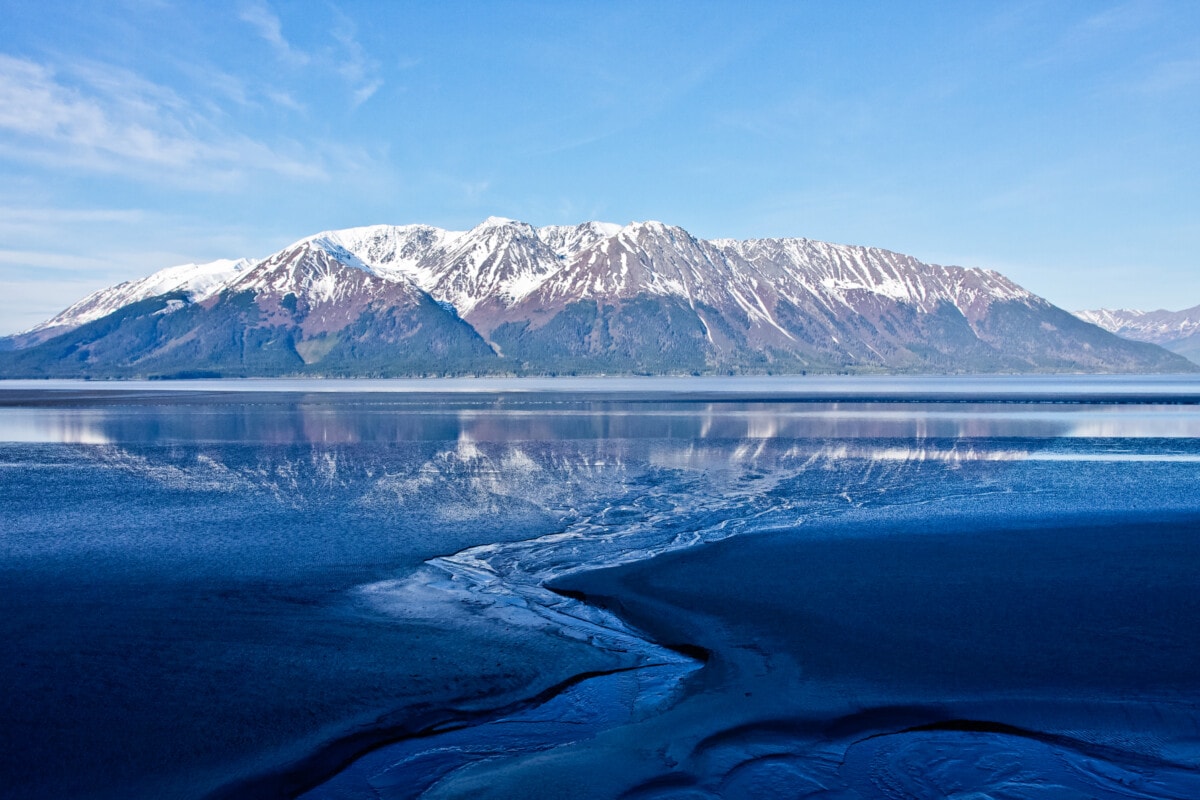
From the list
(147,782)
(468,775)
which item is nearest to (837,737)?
(468,775)

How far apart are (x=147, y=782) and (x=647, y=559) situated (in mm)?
13227

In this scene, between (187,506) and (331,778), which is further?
(187,506)

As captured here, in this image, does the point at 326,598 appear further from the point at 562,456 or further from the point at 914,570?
the point at 562,456

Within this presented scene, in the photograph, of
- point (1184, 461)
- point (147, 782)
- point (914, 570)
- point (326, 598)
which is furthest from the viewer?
point (1184, 461)

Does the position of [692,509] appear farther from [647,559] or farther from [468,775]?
[468,775]

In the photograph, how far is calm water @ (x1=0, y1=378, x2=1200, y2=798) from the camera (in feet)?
41.2

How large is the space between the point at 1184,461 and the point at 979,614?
32.2 meters

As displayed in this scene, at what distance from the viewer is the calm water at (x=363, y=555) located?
41.2 feet

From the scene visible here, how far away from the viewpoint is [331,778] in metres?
11.2

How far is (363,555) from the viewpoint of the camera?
75.7 feet

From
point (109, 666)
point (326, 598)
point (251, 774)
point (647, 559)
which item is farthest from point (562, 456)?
point (251, 774)

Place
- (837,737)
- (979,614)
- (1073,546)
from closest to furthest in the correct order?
(837,737) → (979,614) → (1073,546)

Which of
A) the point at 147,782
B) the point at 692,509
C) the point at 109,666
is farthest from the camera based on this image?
the point at 692,509

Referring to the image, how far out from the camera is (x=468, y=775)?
36.7 ft
